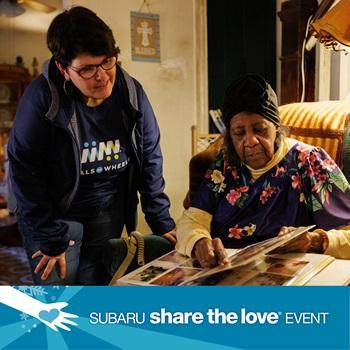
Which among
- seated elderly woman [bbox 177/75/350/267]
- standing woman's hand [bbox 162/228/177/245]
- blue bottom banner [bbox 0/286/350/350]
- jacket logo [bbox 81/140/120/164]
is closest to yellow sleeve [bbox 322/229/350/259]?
seated elderly woman [bbox 177/75/350/267]

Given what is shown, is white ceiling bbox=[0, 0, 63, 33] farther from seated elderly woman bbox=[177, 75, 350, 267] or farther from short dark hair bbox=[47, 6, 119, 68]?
seated elderly woman bbox=[177, 75, 350, 267]

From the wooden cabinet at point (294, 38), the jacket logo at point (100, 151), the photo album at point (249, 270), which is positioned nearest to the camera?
the photo album at point (249, 270)

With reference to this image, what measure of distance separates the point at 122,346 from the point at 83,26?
0.58 metres

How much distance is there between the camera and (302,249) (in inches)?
35.8

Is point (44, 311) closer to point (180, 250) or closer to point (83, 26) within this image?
point (180, 250)

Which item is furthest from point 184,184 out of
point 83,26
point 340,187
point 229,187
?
point 83,26

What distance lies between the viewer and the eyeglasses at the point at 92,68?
2.81 ft

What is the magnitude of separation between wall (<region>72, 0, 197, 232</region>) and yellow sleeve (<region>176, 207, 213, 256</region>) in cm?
10

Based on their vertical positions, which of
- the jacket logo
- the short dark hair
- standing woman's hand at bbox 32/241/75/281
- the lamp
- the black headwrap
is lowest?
standing woman's hand at bbox 32/241/75/281

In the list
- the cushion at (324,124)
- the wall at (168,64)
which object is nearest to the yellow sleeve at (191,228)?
the wall at (168,64)

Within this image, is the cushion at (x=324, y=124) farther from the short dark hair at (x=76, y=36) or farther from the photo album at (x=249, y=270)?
the short dark hair at (x=76, y=36)

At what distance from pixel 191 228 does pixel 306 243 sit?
0.79ft

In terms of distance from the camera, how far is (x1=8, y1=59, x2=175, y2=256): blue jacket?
88cm

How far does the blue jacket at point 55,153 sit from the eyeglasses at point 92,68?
0.05 meters
